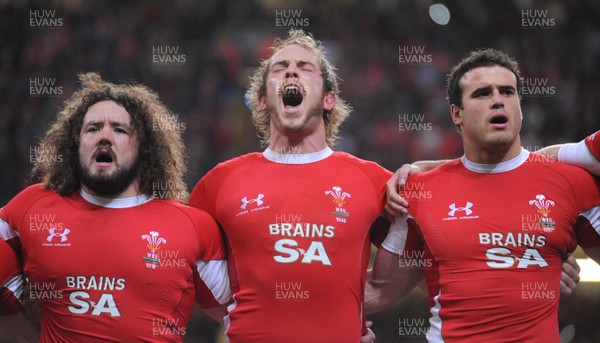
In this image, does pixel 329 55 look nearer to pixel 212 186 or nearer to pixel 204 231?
pixel 212 186

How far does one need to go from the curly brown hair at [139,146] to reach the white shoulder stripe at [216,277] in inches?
17.7

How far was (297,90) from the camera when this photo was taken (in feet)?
12.7

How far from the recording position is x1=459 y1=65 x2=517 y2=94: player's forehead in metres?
3.66

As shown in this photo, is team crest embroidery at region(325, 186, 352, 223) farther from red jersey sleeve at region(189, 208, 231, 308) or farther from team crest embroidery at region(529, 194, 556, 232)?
team crest embroidery at region(529, 194, 556, 232)

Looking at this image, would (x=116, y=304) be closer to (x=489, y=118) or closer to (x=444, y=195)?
(x=444, y=195)

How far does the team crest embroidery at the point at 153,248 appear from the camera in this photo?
3424 millimetres

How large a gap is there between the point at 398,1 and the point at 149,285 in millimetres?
6522

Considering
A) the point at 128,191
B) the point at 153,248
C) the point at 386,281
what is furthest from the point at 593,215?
the point at 128,191

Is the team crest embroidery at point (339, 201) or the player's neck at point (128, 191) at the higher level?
the player's neck at point (128, 191)

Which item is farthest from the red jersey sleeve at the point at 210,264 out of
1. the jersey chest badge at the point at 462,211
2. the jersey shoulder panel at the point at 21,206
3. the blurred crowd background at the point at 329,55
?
the blurred crowd background at the point at 329,55

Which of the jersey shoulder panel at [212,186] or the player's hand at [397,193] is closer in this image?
the player's hand at [397,193]

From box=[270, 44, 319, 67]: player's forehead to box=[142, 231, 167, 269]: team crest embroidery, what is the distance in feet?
3.81

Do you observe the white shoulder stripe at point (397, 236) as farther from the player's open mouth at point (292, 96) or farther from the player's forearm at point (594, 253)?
the player's forearm at point (594, 253)

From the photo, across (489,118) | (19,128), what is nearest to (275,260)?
(489,118)
